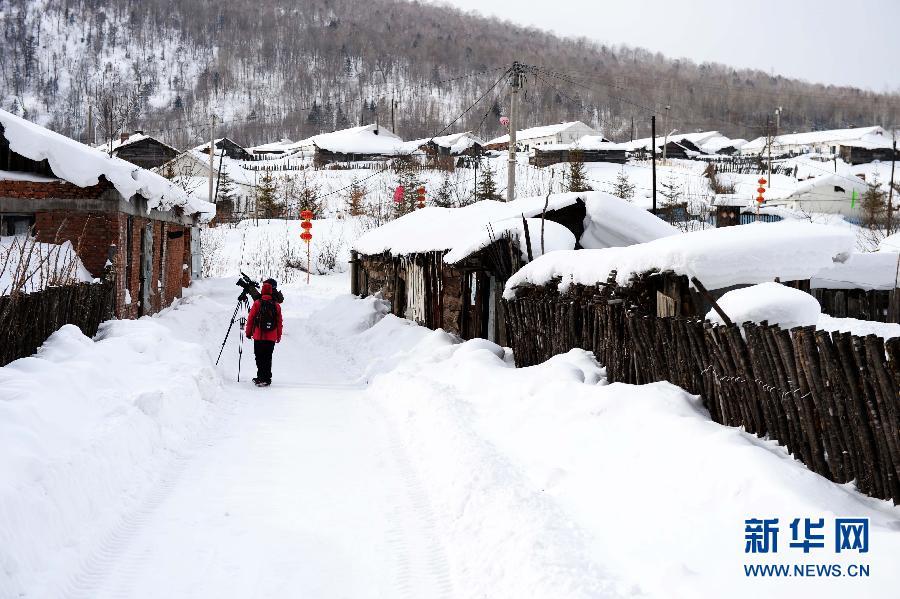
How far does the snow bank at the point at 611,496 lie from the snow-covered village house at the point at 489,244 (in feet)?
14.2

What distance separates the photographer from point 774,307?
6.47m

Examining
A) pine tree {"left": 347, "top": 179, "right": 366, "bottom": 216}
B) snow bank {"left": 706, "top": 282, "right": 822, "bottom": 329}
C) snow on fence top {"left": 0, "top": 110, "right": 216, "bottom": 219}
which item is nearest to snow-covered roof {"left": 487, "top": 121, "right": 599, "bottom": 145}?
pine tree {"left": 347, "top": 179, "right": 366, "bottom": 216}

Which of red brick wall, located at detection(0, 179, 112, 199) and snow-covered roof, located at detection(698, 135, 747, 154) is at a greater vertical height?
snow-covered roof, located at detection(698, 135, 747, 154)

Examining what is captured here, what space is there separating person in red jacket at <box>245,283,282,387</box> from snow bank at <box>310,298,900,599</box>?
3.76 meters

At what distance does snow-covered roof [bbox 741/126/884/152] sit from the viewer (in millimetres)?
87375

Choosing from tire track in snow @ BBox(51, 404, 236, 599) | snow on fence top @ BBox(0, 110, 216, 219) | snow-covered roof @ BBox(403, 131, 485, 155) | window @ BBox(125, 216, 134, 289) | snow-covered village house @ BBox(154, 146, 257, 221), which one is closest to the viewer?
tire track in snow @ BBox(51, 404, 236, 599)

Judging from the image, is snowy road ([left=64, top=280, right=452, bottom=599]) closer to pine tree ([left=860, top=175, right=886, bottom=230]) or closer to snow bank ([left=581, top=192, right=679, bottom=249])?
snow bank ([left=581, top=192, right=679, bottom=249])

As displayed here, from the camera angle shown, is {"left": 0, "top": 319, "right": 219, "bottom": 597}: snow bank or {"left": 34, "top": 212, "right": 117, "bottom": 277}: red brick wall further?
{"left": 34, "top": 212, "right": 117, "bottom": 277}: red brick wall

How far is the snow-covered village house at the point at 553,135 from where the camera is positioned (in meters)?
88.1

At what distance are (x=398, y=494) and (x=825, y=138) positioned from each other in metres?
98.8

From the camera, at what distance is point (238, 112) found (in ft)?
534

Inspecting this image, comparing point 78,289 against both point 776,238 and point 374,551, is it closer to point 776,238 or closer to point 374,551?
point 374,551

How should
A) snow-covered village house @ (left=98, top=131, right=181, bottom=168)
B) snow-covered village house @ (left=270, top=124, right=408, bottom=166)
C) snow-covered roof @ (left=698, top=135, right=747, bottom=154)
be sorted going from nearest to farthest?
1. snow-covered village house @ (left=98, top=131, right=181, bottom=168)
2. snow-covered village house @ (left=270, top=124, right=408, bottom=166)
3. snow-covered roof @ (left=698, top=135, right=747, bottom=154)

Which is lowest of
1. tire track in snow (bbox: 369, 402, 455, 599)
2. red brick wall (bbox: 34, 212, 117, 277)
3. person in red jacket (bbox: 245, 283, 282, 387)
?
tire track in snow (bbox: 369, 402, 455, 599)
